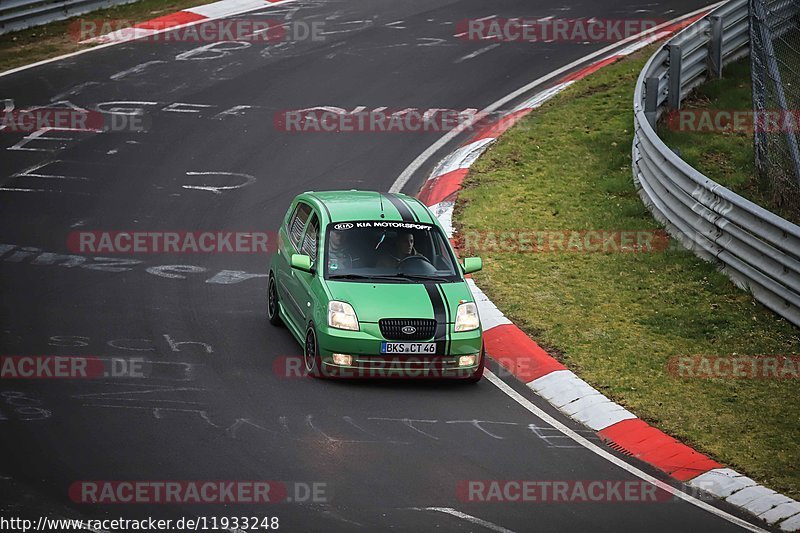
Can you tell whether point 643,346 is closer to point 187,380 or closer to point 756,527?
point 756,527

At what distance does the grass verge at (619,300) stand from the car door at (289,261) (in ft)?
8.49

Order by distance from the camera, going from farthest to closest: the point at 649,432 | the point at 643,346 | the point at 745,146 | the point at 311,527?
the point at 745,146, the point at 643,346, the point at 649,432, the point at 311,527

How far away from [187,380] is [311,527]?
338cm

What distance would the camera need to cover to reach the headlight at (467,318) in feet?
39.2

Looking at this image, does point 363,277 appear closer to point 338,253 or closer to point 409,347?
point 338,253

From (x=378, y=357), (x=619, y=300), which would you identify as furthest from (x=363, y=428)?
(x=619, y=300)

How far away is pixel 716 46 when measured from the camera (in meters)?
21.8

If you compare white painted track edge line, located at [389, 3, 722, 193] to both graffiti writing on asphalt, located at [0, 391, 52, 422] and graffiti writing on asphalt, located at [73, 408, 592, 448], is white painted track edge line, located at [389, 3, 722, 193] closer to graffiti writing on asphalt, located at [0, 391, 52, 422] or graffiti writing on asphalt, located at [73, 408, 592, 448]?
graffiti writing on asphalt, located at [73, 408, 592, 448]

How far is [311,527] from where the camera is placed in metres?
8.74

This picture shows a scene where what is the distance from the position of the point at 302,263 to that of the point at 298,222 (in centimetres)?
144

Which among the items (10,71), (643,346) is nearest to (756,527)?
(643,346)

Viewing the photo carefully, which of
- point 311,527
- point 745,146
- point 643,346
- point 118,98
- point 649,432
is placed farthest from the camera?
point 118,98

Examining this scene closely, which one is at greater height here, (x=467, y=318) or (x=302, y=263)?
(x=302, y=263)

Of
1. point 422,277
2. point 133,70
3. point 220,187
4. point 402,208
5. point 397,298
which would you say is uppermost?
point 133,70
